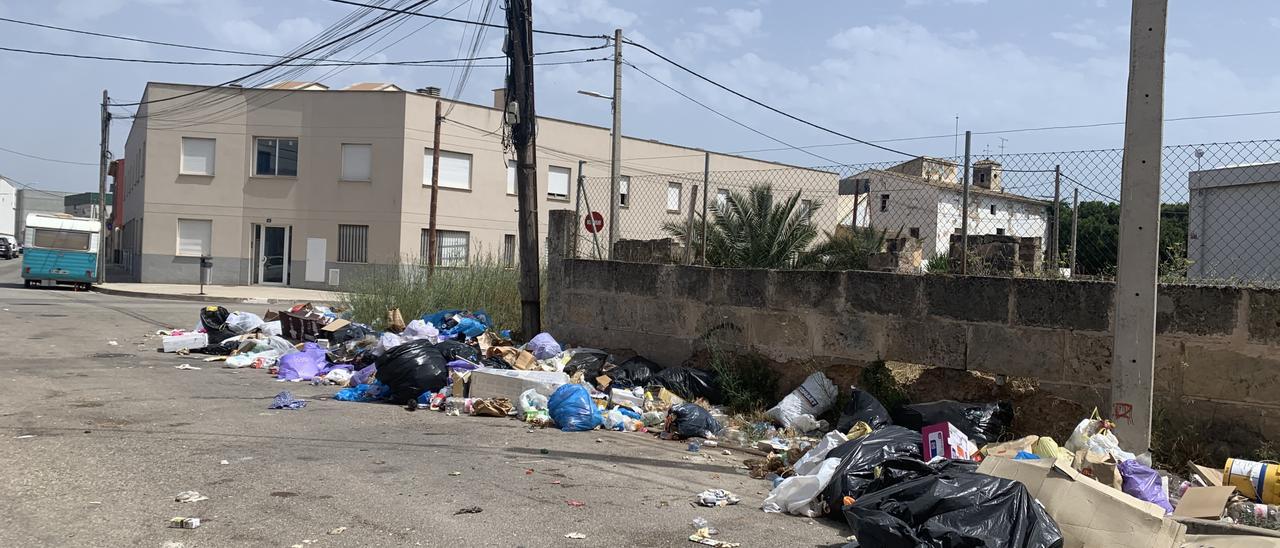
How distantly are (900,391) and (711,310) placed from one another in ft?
7.29

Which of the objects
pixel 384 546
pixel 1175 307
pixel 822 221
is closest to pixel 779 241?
pixel 822 221

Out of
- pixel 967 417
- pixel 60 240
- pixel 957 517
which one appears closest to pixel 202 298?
pixel 60 240

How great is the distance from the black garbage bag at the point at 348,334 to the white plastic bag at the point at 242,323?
109cm

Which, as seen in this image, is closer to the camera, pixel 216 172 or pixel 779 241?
pixel 779 241

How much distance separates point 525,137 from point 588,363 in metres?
3.57

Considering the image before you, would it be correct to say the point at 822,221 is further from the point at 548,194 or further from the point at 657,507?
the point at 548,194

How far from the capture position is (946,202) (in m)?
8.12

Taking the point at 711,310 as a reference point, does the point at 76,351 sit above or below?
below

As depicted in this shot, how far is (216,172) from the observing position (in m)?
29.7

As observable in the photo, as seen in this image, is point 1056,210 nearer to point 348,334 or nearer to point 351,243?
point 348,334

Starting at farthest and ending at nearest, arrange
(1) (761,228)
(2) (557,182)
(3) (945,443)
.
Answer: (2) (557,182)
(1) (761,228)
(3) (945,443)

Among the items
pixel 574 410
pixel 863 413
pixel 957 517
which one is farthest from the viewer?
pixel 574 410

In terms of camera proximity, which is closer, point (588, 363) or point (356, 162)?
point (588, 363)

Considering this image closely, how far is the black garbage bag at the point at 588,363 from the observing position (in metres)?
9.38
